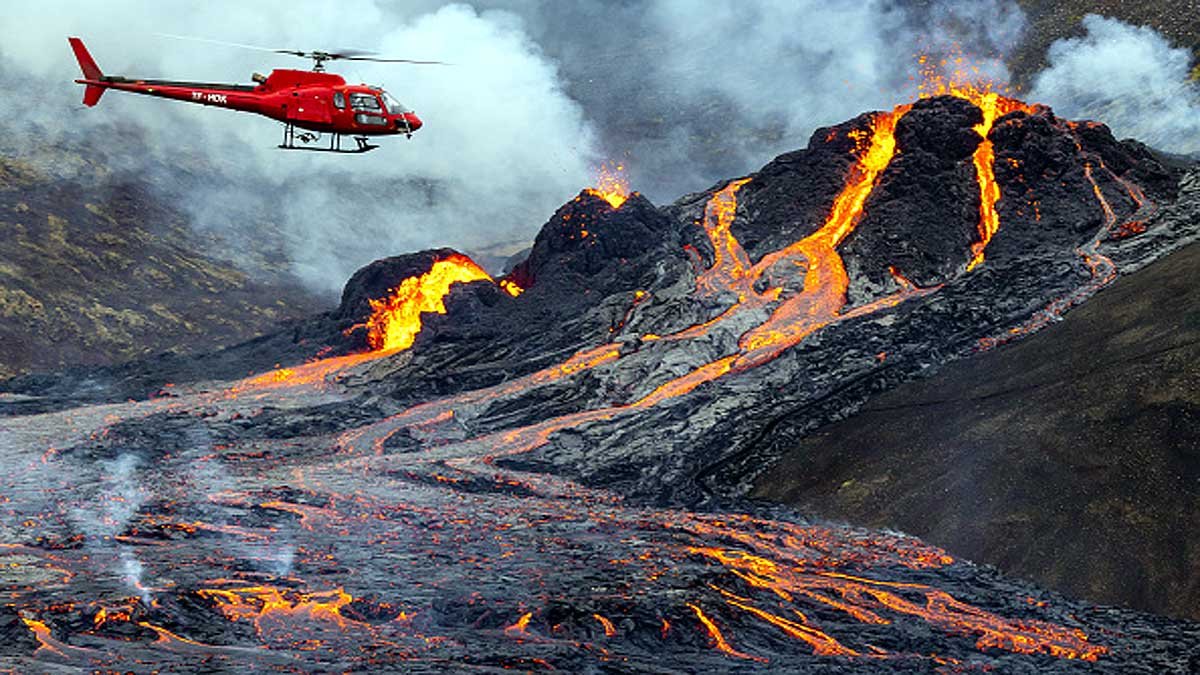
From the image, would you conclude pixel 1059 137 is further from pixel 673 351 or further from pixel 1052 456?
pixel 1052 456

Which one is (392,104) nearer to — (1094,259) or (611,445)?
(611,445)

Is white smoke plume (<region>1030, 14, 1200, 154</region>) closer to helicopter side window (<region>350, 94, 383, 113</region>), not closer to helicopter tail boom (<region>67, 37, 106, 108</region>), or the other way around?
helicopter side window (<region>350, 94, 383, 113</region>)

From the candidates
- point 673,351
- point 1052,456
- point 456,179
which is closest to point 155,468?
point 673,351

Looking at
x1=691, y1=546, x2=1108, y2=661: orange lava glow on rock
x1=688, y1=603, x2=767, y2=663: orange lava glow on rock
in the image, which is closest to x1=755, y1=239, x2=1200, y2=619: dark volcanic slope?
x1=691, y1=546, x2=1108, y2=661: orange lava glow on rock

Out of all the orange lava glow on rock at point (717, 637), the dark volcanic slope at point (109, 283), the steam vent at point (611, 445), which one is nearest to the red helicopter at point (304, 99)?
the steam vent at point (611, 445)

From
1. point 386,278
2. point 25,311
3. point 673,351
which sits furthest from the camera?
point 25,311

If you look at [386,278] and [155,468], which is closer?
[155,468]
